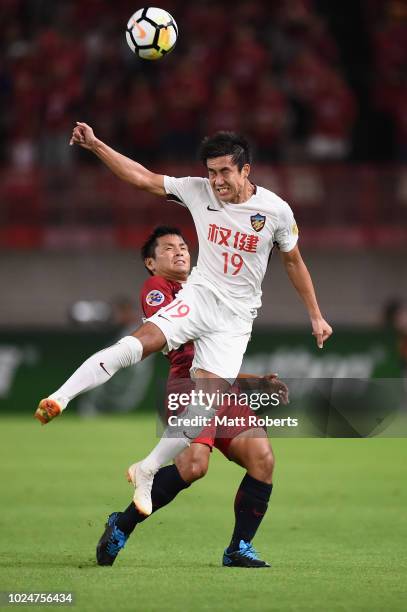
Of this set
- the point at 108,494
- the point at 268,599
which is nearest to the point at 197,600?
the point at 268,599

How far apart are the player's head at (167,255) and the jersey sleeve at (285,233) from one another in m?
0.68

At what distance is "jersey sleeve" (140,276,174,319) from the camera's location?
6.88 meters

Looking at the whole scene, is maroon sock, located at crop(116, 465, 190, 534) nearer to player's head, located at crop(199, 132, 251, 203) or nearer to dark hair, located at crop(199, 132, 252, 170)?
player's head, located at crop(199, 132, 251, 203)

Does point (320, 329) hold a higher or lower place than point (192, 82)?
lower

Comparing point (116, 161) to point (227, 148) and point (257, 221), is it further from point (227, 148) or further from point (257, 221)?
point (257, 221)

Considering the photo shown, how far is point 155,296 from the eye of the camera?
6.91m

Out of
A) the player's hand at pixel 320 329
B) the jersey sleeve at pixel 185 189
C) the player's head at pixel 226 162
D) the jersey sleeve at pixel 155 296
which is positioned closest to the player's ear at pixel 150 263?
the jersey sleeve at pixel 155 296

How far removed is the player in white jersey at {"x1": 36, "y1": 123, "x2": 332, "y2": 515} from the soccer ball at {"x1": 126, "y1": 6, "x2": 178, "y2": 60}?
0.94m

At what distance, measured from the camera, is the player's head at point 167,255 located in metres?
7.16

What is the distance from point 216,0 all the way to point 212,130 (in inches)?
116

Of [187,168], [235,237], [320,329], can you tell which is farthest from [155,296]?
[187,168]

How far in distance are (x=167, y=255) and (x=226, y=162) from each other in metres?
0.87

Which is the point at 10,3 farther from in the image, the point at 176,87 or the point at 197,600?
the point at 197,600

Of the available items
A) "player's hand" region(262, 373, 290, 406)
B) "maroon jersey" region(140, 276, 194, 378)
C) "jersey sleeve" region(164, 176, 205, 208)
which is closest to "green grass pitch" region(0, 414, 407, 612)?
"player's hand" region(262, 373, 290, 406)
